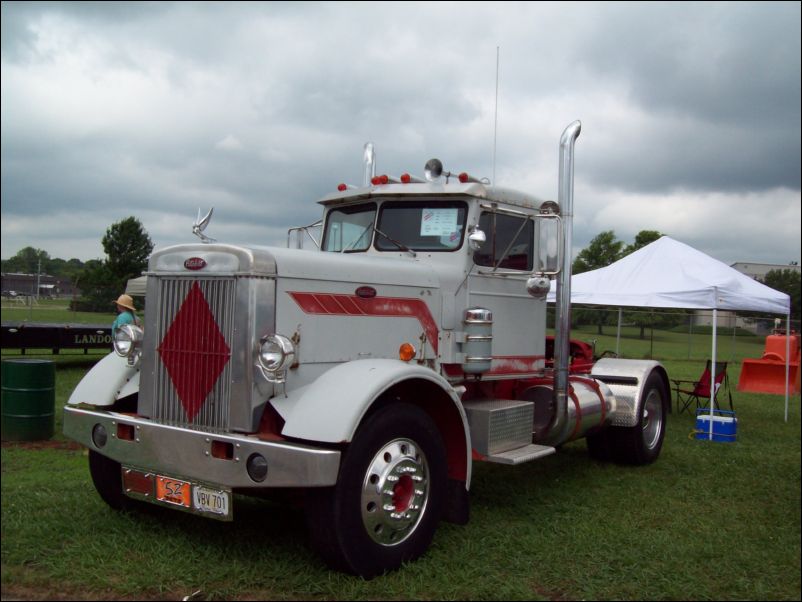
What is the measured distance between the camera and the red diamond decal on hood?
159 inches

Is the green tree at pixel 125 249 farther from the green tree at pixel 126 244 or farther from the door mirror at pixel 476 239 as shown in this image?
the door mirror at pixel 476 239

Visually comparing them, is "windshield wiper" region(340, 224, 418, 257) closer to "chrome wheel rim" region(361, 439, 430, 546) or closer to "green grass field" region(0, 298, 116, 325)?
"chrome wheel rim" region(361, 439, 430, 546)

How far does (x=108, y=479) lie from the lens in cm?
472

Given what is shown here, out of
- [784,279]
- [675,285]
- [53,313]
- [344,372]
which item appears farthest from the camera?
[53,313]

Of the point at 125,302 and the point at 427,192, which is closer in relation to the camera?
the point at 427,192

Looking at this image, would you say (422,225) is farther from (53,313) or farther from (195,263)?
(53,313)

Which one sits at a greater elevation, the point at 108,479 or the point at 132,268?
the point at 132,268

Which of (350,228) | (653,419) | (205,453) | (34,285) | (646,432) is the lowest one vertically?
(646,432)

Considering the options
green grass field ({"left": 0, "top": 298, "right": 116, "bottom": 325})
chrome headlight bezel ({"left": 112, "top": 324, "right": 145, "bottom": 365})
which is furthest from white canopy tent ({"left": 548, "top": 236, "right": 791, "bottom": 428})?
green grass field ({"left": 0, "top": 298, "right": 116, "bottom": 325})

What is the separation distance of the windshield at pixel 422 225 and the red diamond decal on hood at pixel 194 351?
1734mm

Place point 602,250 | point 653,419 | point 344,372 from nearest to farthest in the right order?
1. point 344,372
2. point 653,419
3. point 602,250

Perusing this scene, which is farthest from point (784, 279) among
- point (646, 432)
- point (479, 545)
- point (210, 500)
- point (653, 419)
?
point (210, 500)

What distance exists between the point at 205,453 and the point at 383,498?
3.32 feet

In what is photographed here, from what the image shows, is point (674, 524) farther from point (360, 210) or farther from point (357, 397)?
point (360, 210)
